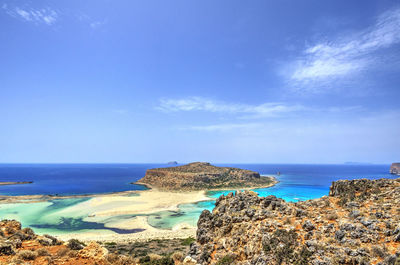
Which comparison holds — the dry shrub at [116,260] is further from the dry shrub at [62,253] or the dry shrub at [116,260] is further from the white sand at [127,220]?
the white sand at [127,220]

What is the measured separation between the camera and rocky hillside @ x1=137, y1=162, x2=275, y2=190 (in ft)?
377

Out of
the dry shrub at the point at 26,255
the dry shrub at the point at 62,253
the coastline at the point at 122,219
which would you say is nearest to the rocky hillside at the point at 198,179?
the coastline at the point at 122,219

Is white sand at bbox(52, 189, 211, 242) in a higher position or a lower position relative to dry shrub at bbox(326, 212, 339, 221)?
lower

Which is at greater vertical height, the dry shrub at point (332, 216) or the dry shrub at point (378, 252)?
the dry shrub at point (332, 216)

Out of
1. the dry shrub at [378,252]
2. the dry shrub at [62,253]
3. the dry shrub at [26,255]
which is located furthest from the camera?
the dry shrub at [62,253]

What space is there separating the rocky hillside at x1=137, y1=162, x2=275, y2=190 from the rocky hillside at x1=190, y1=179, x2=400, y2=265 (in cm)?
9249

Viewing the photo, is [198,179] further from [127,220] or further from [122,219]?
[127,220]

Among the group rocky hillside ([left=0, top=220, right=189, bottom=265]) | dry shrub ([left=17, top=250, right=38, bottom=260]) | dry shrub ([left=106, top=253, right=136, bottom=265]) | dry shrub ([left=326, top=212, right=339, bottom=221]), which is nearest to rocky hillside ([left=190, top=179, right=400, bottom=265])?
dry shrub ([left=326, top=212, right=339, bottom=221])

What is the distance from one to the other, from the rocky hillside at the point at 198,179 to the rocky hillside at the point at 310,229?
303ft

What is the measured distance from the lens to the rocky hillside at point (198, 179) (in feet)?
377

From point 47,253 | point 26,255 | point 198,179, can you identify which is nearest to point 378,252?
point 47,253

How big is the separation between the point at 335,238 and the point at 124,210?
62.4 metres

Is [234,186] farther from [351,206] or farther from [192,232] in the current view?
[351,206]

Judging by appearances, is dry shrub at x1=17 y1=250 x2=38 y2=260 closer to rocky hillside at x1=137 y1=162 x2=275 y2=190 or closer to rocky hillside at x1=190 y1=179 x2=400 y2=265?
rocky hillside at x1=190 y1=179 x2=400 y2=265
